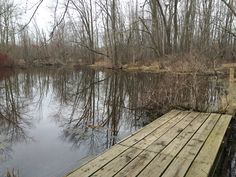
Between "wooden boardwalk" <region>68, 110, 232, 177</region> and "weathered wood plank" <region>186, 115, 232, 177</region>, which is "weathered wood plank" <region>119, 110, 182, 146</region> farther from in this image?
"weathered wood plank" <region>186, 115, 232, 177</region>

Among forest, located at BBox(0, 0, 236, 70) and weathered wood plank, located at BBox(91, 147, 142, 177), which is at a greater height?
forest, located at BBox(0, 0, 236, 70)

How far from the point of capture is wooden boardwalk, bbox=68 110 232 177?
10.3 feet

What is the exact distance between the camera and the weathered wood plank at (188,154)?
3135mm

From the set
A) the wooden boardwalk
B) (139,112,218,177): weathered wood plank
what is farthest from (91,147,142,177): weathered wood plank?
(139,112,218,177): weathered wood plank

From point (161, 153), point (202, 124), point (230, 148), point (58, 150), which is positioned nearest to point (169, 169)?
point (161, 153)

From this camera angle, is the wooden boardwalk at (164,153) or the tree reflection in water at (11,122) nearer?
the wooden boardwalk at (164,153)

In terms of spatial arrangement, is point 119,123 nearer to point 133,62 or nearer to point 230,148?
point 230,148

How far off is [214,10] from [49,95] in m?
24.6

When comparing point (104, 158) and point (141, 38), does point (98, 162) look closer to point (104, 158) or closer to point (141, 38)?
point (104, 158)

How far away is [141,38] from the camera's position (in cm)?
3409

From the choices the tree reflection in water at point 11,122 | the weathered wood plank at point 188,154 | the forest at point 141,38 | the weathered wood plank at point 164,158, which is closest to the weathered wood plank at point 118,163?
the weathered wood plank at point 164,158

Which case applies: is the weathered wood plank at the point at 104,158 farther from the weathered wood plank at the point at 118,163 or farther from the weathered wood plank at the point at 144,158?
the weathered wood plank at the point at 144,158

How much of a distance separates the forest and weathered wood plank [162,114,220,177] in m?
9.66

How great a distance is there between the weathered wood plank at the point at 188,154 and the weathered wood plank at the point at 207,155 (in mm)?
67
